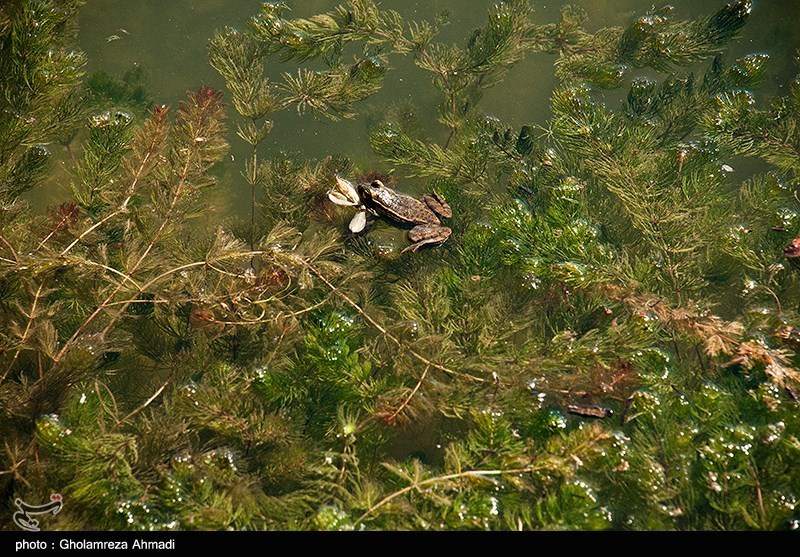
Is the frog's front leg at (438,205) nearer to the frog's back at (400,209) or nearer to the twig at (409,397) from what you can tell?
the frog's back at (400,209)

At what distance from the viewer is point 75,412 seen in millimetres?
2613

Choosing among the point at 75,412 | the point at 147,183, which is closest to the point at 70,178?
the point at 147,183

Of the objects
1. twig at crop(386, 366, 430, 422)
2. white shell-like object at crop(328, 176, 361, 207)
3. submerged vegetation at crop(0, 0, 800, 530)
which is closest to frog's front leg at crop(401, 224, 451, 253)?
submerged vegetation at crop(0, 0, 800, 530)

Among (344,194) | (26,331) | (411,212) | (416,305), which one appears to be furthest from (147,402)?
(411,212)

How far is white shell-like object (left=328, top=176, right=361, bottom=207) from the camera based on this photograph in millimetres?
3596

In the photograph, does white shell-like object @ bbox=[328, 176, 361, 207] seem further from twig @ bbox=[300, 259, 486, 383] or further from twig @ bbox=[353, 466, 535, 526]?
twig @ bbox=[353, 466, 535, 526]

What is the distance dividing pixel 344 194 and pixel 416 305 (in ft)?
3.47

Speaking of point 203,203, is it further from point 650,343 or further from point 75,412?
point 650,343

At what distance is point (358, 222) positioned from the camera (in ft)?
11.8

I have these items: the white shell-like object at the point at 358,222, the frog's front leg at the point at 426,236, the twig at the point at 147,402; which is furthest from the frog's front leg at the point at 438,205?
the twig at the point at 147,402

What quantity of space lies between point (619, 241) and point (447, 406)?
6.29ft

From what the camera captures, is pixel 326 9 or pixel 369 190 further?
pixel 326 9

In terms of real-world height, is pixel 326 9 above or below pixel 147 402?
above

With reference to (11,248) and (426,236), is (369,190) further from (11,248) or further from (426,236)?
(11,248)
